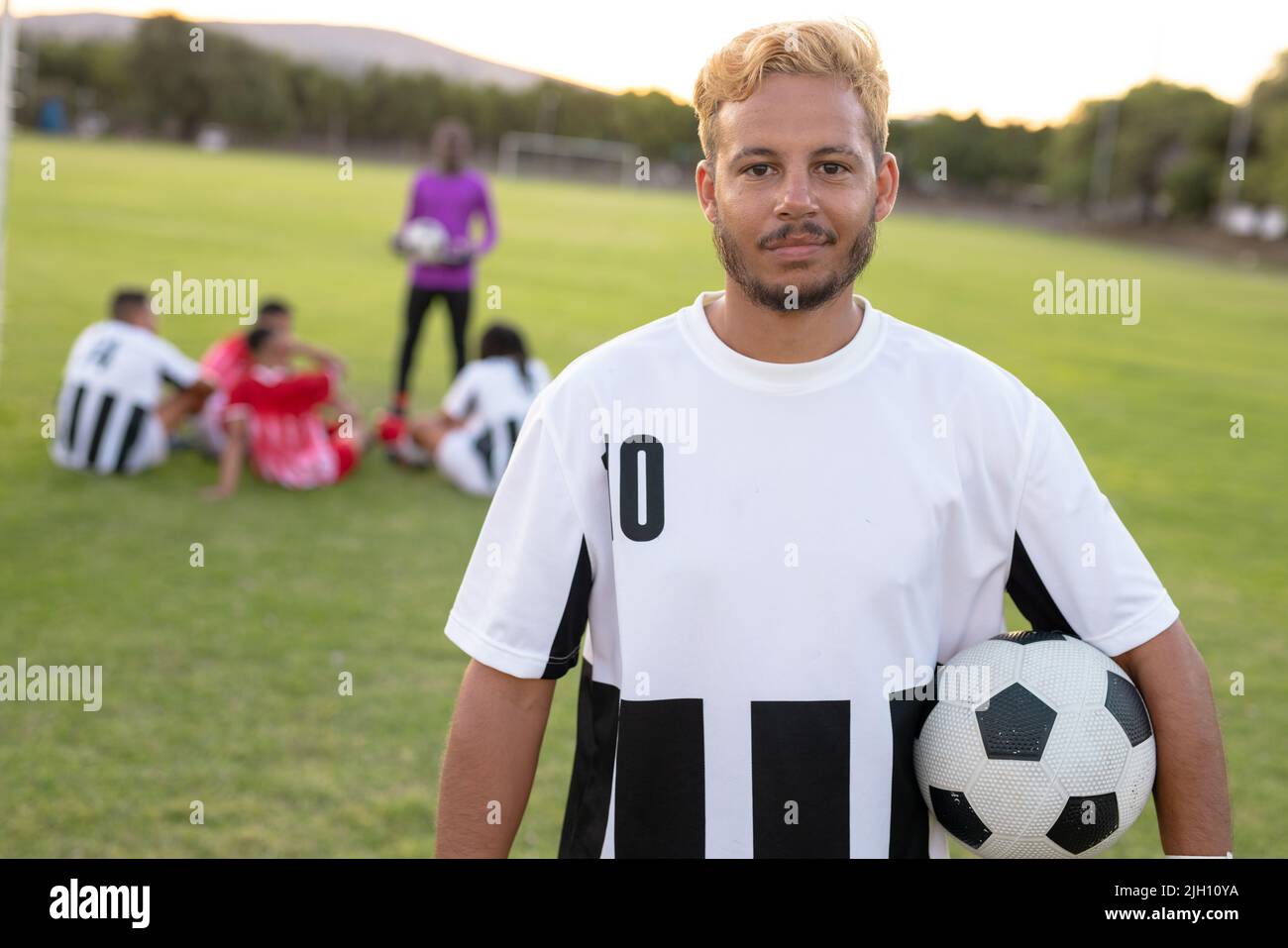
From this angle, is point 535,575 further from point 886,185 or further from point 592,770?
point 886,185

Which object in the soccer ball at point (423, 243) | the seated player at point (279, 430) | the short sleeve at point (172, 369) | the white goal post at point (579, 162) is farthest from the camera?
the white goal post at point (579, 162)

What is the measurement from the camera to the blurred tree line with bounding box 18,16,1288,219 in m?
63.9

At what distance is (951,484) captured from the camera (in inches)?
69.2

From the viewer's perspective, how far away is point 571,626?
1812mm

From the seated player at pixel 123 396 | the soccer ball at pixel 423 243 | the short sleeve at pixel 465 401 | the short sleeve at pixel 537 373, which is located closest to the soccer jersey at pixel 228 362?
the seated player at pixel 123 396

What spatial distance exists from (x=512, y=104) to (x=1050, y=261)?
76166mm

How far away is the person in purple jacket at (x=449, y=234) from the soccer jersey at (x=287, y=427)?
1259 mm

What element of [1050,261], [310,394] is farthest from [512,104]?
[310,394]

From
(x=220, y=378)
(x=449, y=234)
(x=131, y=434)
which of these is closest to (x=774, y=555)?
(x=131, y=434)

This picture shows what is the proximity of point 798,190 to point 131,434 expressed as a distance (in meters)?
6.30

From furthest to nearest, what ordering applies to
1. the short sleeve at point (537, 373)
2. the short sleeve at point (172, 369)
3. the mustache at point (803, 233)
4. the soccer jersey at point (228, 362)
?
the soccer jersey at point (228, 362) → the short sleeve at point (537, 373) → the short sleeve at point (172, 369) → the mustache at point (803, 233)

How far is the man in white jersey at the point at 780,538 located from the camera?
173 cm

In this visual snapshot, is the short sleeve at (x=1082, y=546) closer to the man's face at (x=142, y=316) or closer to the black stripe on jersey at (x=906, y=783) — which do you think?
the black stripe on jersey at (x=906, y=783)
